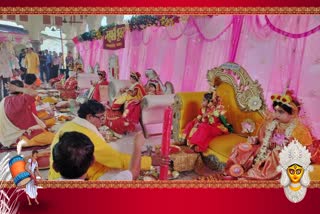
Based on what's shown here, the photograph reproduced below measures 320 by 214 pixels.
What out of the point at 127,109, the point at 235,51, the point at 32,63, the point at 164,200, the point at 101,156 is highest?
the point at 235,51

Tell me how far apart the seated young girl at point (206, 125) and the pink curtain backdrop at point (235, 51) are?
0.46 feet

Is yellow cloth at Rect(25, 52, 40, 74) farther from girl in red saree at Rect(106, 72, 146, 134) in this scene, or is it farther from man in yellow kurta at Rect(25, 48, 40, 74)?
girl in red saree at Rect(106, 72, 146, 134)

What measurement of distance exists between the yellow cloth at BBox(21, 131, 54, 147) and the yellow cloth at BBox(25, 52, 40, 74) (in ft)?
1.25

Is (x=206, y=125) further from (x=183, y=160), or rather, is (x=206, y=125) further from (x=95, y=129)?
(x=95, y=129)

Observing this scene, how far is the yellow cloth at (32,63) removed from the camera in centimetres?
222

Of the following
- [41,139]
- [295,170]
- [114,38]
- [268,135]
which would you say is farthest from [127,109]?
[295,170]

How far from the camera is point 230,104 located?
89.4 inches

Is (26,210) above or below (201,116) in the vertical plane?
below

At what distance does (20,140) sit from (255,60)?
59.7 inches

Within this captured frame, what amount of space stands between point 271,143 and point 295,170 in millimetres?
215

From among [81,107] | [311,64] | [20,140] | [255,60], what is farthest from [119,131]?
[311,64]

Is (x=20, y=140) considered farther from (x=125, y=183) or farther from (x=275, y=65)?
(x=275, y=65)

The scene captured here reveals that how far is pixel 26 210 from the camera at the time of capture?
231cm

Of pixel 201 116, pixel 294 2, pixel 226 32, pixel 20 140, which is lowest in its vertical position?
pixel 20 140
